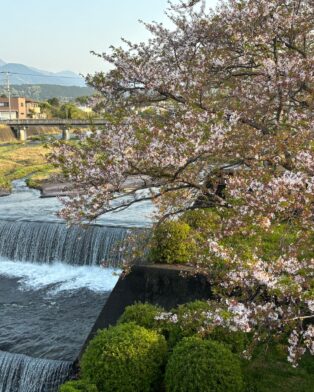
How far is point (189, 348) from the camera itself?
749cm

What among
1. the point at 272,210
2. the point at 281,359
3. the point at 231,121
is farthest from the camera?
the point at 281,359

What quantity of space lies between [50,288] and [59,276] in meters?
1.07

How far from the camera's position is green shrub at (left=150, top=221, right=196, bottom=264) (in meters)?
11.3

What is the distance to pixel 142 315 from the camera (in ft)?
28.7

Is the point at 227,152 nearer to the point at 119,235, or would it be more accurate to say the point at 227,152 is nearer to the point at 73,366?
the point at 73,366

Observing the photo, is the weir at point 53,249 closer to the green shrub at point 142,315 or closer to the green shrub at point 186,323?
the green shrub at point 142,315

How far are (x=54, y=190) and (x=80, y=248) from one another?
1302cm

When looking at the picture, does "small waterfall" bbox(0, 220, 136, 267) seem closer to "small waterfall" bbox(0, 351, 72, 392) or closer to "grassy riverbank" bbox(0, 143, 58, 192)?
"small waterfall" bbox(0, 351, 72, 392)

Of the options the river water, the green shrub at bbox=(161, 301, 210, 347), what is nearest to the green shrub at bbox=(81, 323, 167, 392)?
the green shrub at bbox=(161, 301, 210, 347)

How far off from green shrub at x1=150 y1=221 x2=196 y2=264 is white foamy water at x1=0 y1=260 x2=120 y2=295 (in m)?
3.70

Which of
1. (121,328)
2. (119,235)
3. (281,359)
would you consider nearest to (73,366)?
(121,328)

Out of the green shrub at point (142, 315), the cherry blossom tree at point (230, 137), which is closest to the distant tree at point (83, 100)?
the cherry blossom tree at point (230, 137)

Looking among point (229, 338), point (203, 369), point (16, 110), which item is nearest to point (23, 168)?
point (229, 338)

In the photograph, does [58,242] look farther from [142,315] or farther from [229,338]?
[229,338]
